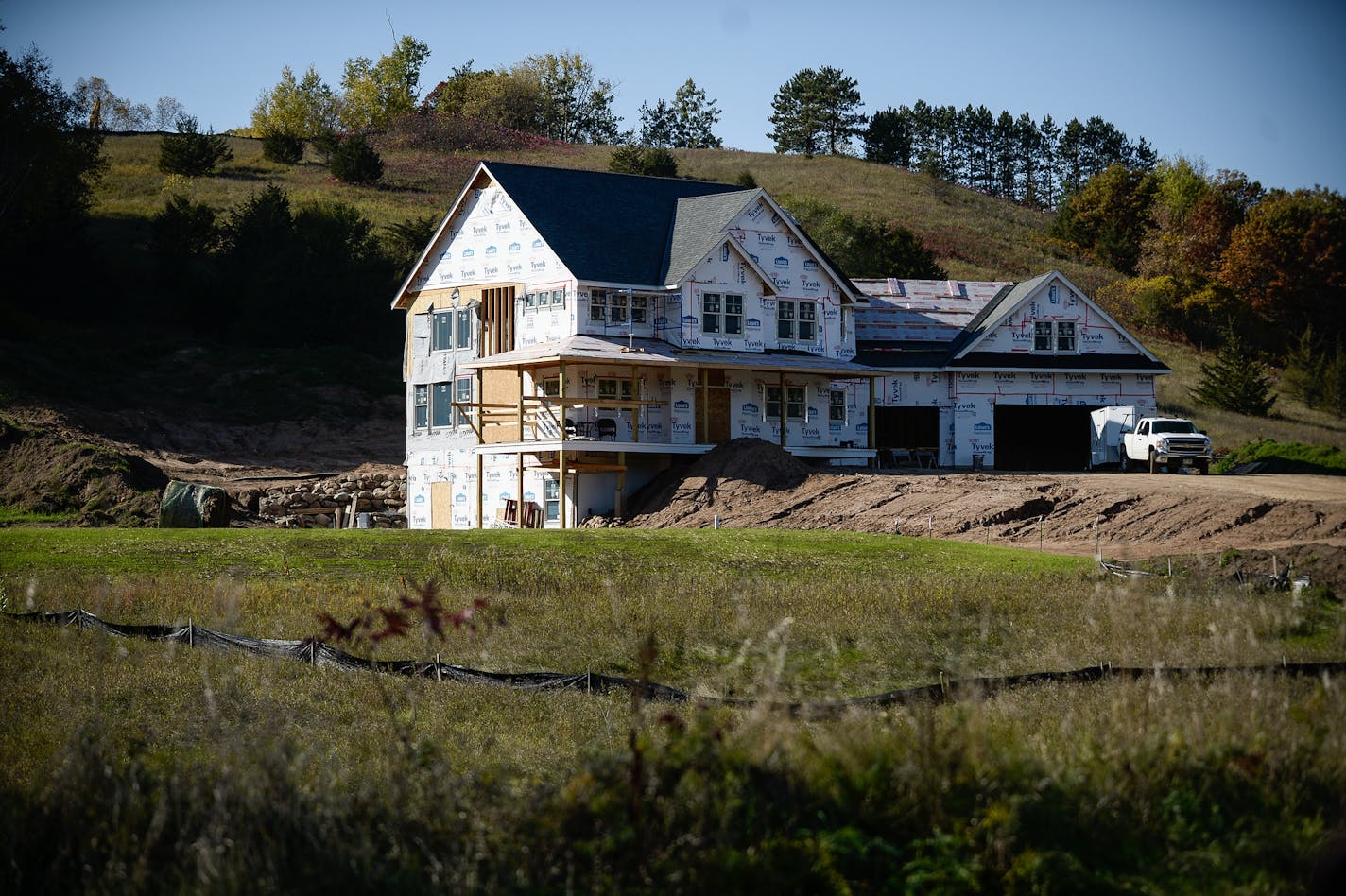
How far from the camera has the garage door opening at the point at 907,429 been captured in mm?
47844

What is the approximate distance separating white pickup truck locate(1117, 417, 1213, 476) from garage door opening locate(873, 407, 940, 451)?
23.3 ft

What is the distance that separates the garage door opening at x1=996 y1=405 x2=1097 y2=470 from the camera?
49.8 metres

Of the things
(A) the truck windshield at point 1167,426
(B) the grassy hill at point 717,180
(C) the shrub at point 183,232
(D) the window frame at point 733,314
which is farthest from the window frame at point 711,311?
(B) the grassy hill at point 717,180

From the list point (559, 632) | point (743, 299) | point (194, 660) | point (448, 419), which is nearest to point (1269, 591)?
point (559, 632)

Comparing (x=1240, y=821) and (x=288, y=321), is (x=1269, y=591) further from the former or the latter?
(x=288, y=321)

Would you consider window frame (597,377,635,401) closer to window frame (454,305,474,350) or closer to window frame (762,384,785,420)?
window frame (762,384,785,420)

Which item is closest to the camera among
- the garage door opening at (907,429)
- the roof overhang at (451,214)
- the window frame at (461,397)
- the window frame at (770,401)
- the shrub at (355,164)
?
the window frame at (461,397)

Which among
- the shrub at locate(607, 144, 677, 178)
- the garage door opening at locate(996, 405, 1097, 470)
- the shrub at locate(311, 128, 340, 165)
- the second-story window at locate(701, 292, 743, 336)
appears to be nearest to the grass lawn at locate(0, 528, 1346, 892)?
the second-story window at locate(701, 292, 743, 336)

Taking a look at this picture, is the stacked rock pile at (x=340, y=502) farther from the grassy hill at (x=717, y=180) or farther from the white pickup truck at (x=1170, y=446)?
the grassy hill at (x=717, y=180)

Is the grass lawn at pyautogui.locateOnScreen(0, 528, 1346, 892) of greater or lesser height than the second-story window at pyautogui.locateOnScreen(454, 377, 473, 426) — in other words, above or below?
below

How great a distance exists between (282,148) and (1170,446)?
246 feet

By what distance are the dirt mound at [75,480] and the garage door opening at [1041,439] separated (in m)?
28.2

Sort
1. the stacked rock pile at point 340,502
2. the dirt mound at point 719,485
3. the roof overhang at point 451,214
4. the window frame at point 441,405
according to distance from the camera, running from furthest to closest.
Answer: the stacked rock pile at point 340,502
the window frame at point 441,405
the roof overhang at point 451,214
the dirt mound at point 719,485

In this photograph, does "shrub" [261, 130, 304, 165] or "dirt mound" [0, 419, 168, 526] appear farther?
"shrub" [261, 130, 304, 165]
